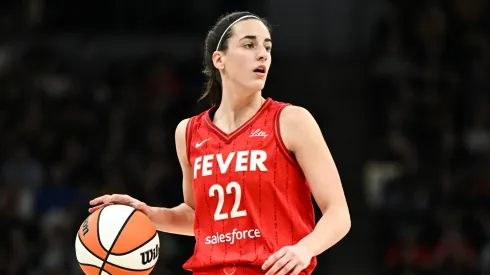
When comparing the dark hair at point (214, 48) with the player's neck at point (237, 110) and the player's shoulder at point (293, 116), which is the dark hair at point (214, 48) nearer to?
the player's neck at point (237, 110)

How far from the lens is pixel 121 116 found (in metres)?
11.0

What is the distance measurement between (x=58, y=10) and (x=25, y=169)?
2842mm

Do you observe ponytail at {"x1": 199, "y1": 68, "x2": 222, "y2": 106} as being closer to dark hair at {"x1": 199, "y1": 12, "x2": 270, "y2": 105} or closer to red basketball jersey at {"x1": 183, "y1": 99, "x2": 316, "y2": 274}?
dark hair at {"x1": 199, "y1": 12, "x2": 270, "y2": 105}

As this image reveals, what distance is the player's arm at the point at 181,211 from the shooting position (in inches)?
188

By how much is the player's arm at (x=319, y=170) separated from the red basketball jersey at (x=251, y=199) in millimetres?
76

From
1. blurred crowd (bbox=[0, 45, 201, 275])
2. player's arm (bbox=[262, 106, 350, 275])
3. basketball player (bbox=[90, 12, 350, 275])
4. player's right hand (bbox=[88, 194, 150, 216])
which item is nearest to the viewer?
player's arm (bbox=[262, 106, 350, 275])

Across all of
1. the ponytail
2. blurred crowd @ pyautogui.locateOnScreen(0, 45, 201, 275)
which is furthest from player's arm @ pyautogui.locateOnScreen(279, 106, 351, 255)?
blurred crowd @ pyautogui.locateOnScreen(0, 45, 201, 275)

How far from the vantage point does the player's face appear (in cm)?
443

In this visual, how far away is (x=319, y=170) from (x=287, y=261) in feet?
1.82

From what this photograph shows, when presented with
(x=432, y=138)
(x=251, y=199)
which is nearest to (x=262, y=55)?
(x=251, y=199)

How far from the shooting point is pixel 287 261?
12.5 feet

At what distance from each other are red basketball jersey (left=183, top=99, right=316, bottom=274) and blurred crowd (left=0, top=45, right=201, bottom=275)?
5.61m

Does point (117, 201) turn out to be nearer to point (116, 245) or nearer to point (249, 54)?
point (116, 245)

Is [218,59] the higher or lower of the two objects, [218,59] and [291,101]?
the higher
